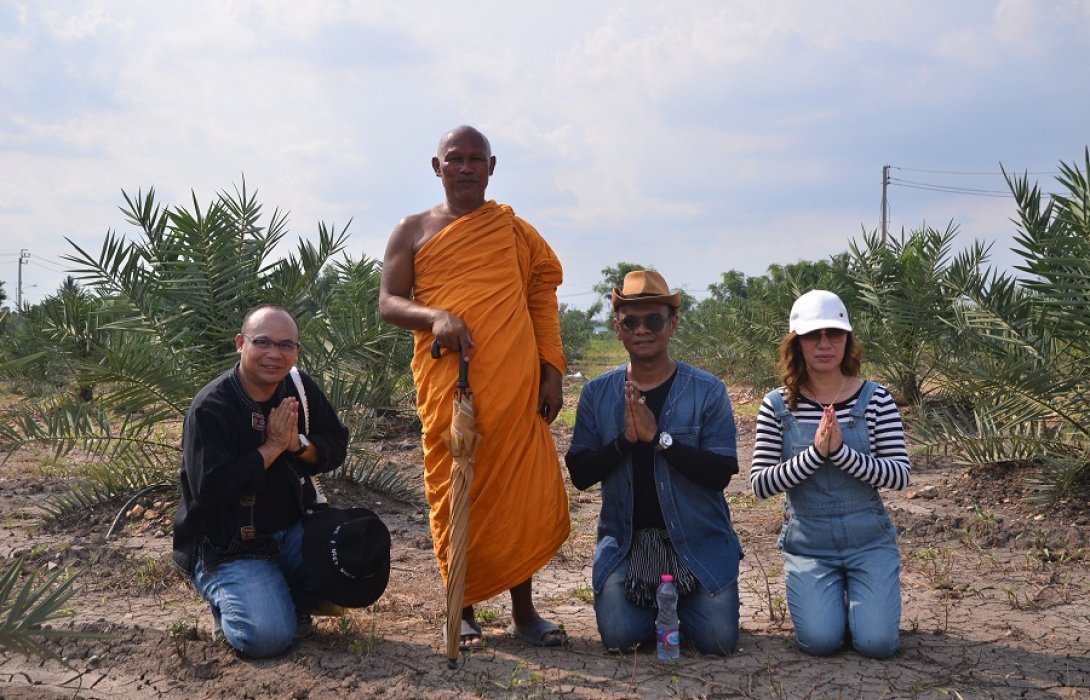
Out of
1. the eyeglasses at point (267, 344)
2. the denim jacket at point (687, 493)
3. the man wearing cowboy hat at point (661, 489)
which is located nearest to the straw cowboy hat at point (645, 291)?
the man wearing cowboy hat at point (661, 489)

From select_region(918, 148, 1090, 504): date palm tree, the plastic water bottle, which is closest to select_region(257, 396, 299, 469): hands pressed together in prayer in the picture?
the plastic water bottle

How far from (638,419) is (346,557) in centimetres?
123

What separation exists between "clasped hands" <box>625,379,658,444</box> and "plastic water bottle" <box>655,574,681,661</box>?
54 centimetres

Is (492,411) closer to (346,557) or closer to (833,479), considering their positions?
(346,557)

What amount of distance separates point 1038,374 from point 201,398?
435cm

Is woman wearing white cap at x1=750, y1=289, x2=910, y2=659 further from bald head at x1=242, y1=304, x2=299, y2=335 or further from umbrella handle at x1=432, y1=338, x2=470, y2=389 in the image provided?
bald head at x1=242, y1=304, x2=299, y2=335

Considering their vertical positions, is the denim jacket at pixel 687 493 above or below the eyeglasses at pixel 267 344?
below

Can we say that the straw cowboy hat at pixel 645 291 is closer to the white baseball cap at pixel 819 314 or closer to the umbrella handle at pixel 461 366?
the white baseball cap at pixel 819 314

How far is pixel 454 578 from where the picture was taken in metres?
3.50

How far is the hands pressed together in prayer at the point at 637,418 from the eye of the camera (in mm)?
3488

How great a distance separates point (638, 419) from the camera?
3508 millimetres

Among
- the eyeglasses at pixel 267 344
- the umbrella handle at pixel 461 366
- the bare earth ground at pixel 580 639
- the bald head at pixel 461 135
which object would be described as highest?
the bald head at pixel 461 135

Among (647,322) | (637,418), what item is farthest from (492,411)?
(647,322)

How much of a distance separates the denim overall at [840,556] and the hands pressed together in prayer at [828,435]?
20 cm
